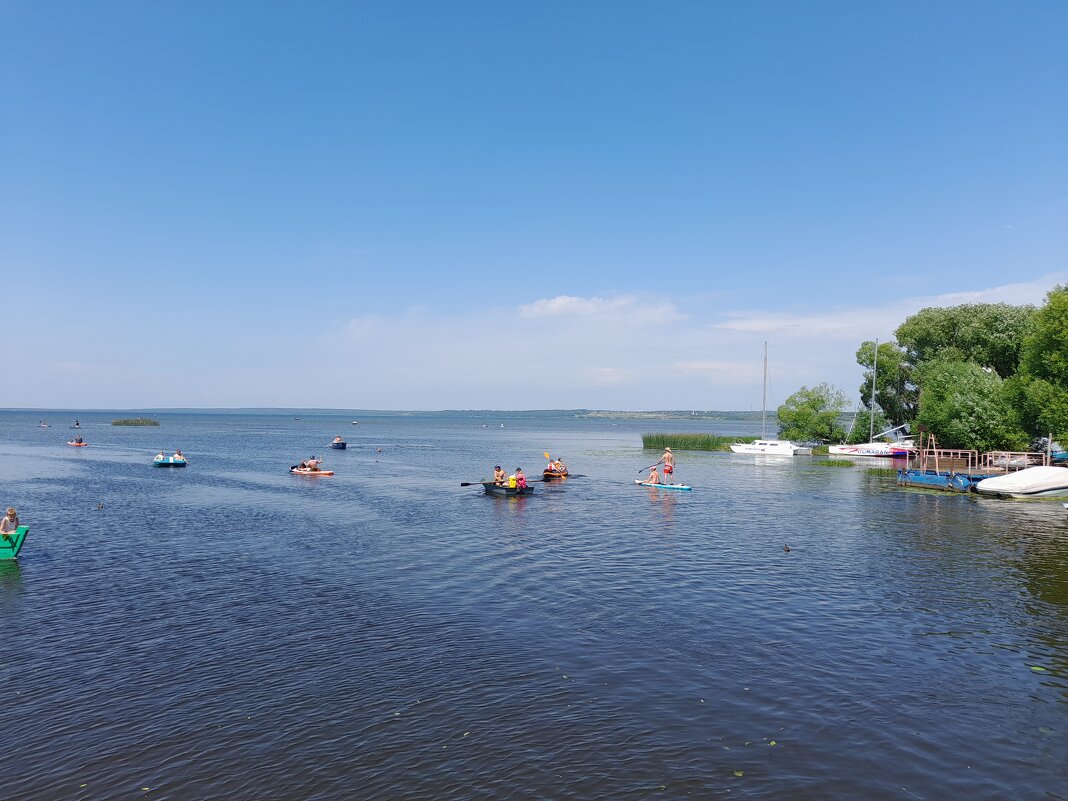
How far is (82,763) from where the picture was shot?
479 inches

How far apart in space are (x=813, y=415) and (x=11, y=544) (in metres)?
107

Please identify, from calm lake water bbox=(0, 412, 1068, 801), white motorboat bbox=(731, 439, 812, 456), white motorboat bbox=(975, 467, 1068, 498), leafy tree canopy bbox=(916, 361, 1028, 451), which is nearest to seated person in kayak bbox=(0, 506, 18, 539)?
calm lake water bbox=(0, 412, 1068, 801)

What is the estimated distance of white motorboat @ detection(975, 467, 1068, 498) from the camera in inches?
1973

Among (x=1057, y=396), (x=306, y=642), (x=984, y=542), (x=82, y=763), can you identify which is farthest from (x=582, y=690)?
(x=1057, y=396)

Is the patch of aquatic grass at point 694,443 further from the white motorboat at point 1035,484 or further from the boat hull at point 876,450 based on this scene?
the white motorboat at point 1035,484

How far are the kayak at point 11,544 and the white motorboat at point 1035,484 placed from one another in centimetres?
5972

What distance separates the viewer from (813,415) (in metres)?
112

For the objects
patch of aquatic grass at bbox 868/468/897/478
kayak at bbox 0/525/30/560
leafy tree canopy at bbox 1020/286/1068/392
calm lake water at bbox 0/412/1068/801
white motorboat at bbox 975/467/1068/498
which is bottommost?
calm lake water at bbox 0/412/1068/801

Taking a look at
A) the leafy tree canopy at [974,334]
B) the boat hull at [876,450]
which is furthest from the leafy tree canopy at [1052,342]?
the boat hull at [876,450]

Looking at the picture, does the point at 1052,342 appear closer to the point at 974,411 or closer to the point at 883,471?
the point at 974,411

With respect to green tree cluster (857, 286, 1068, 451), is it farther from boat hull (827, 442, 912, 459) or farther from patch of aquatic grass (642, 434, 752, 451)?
patch of aquatic grass (642, 434, 752, 451)

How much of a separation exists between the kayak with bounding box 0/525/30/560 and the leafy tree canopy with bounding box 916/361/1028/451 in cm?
7557

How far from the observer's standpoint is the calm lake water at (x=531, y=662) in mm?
11992

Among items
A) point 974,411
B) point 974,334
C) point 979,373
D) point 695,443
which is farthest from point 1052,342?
point 695,443
